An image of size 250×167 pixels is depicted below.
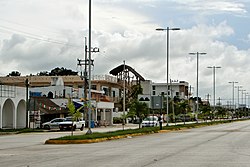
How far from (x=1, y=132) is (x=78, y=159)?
33095 mm

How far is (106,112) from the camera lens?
9294 centimetres

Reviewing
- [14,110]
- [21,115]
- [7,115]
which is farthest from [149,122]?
[14,110]

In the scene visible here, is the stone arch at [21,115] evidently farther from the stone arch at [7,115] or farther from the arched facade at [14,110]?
the stone arch at [7,115]

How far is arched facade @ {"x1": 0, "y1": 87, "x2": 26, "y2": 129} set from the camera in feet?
195

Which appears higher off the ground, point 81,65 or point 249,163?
point 81,65

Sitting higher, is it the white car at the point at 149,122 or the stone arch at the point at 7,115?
the stone arch at the point at 7,115

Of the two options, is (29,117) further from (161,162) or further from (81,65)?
(161,162)

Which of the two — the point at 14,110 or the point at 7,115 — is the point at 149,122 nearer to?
the point at 7,115

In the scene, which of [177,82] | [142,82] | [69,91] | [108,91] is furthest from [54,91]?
[177,82]

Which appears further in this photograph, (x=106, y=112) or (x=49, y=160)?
(x=106, y=112)

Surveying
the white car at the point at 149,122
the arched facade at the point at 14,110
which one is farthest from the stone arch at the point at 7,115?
the white car at the point at 149,122

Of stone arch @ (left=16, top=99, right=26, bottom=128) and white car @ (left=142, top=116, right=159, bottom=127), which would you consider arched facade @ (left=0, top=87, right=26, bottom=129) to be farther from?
white car @ (left=142, top=116, right=159, bottom=127)

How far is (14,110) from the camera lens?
5969cm

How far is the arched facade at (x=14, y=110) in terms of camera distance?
5950cm
